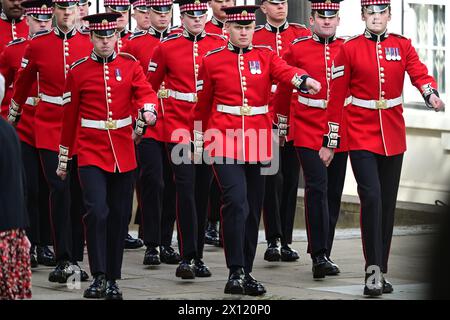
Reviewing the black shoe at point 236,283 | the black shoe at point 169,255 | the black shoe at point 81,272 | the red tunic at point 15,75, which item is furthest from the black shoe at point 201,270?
the red tunic at point 15,75

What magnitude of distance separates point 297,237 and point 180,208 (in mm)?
2738

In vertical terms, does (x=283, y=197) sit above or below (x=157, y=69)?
below

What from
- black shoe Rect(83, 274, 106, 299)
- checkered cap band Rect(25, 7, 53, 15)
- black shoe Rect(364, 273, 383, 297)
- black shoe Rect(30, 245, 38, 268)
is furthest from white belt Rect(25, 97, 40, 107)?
black shoe Rect(364, 273, 383, 297)

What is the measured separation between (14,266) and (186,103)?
4.13m

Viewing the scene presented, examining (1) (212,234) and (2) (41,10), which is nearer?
(2) (41,10)

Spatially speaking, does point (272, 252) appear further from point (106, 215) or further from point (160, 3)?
point (106, 215)

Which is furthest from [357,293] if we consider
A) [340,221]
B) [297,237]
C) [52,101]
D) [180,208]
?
[340,221]

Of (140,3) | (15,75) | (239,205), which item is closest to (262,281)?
(239,205)

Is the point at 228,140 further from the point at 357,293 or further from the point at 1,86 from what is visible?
the point at 1,86

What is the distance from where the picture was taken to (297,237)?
11758mm

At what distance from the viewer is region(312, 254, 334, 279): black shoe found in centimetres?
906

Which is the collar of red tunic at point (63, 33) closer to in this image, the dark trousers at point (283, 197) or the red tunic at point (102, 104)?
the red tunic at point (102, 104)

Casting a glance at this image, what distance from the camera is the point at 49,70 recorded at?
9.28 m
